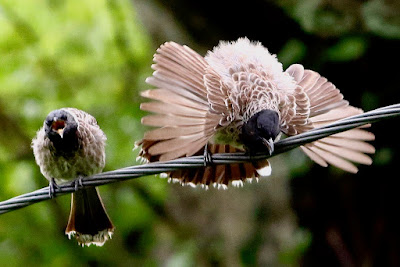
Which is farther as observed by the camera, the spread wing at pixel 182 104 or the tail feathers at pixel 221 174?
the tail feathers at pixel 221 174

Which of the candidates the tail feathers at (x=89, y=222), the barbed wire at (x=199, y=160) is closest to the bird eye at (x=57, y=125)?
the tail feathers at (x=89, y=222)

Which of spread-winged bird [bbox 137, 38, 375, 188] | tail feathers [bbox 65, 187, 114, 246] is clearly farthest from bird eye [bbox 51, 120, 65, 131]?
spread-winged bird [bbox 137, 38, 375, 188]

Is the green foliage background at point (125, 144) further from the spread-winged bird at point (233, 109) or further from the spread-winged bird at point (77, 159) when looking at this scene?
the spread-winged bird at point (233, 109)

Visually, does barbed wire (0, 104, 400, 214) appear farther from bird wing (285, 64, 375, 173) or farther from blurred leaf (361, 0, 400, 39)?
blurred leaf (361, 0, 400, 39)

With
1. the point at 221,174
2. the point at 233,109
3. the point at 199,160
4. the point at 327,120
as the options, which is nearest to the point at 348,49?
the point at 327,120

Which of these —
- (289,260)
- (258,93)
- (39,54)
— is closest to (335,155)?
(258,93)

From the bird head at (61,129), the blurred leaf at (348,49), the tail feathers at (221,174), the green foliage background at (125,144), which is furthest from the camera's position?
the green foliage background at (125,144)
